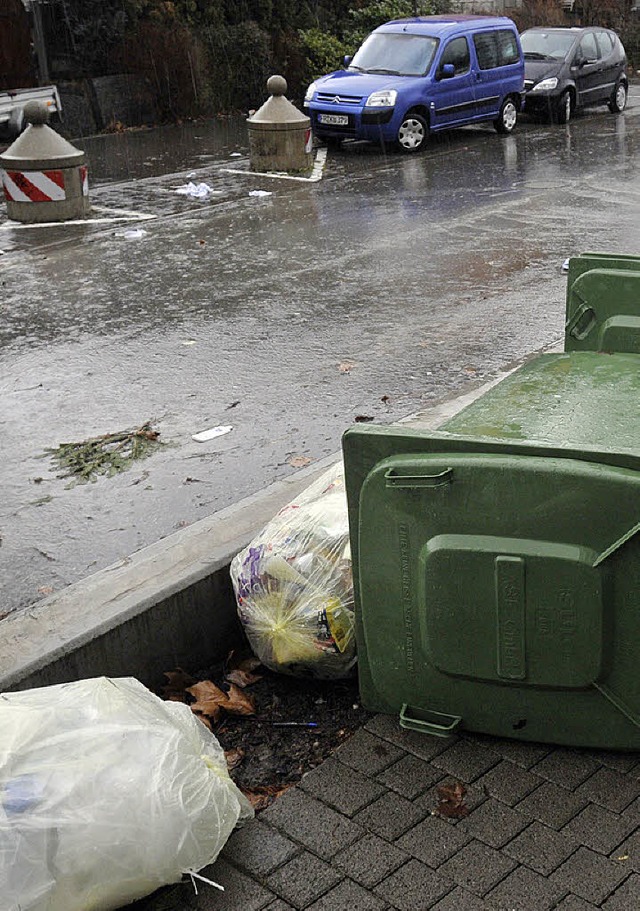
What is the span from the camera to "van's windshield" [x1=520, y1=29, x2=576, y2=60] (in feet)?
68.5

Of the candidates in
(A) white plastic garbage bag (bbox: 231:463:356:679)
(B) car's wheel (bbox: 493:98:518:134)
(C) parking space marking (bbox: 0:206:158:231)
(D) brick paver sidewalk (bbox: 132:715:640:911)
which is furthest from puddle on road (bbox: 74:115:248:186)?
(D) brick paver sidewalk (bbox: 132:715:640:911)

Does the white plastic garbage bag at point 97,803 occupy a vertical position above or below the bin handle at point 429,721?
above

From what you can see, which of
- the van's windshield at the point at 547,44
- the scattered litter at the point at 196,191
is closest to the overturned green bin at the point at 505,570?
the scattered litter at the point at 196,191

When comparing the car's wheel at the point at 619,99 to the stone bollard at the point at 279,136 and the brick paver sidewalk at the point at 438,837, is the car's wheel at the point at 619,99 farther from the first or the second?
the brick paver sidewalk at the point at 438,837

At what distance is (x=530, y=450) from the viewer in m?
3.07

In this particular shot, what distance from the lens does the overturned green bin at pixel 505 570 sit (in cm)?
303

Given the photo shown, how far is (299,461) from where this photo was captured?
6125 mm

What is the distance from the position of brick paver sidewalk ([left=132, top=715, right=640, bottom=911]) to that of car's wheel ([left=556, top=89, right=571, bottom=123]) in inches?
734

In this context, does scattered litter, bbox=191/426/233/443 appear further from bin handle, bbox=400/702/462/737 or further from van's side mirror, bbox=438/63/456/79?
van's side mirror, bbox=438/63/456/79

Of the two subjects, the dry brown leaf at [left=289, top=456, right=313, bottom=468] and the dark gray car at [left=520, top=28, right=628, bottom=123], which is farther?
the dark gray car at [left=520, top=28, right=628, bottom=123]

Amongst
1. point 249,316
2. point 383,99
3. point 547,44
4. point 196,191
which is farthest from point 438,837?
point 547,44

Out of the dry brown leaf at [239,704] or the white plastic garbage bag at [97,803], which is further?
the dry brown leaf at [239,704]

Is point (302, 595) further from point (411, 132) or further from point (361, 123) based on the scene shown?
point (411, 132)

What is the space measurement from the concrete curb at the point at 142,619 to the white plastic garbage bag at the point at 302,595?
0.60ft
